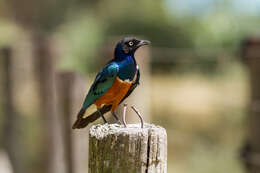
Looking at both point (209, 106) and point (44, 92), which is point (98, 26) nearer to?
point (209, 106)

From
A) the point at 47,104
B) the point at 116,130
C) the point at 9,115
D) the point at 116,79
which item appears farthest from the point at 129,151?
the point at 9,115

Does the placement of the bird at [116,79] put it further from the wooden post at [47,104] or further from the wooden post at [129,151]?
the wooden post at [47,104]

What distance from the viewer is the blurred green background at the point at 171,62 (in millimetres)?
6332

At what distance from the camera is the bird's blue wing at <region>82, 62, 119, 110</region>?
301 centimetres

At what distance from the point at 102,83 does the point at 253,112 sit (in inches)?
84.9

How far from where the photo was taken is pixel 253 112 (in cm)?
476

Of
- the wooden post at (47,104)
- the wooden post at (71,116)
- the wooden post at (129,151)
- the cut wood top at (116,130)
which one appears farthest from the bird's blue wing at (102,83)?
the wooden post at (47,104)

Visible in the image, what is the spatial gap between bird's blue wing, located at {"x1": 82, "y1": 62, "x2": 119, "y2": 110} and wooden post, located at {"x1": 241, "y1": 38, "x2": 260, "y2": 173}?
209 cm

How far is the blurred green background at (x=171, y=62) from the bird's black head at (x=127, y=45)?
62.4 inches

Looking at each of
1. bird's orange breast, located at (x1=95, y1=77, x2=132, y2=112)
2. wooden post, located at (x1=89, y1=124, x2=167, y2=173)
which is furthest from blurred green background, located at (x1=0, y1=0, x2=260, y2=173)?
wooden post, located at (x1=89, y1=124, x2=167, y2=173)

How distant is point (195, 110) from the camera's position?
30.1 feet

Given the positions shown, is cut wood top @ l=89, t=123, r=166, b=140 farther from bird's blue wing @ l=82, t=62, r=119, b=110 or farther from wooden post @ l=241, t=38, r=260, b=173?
wooden post @ l=241, t=38, r=260, b=173

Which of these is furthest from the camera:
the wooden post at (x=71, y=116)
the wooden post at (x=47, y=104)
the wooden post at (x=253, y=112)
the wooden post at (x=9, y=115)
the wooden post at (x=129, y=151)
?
the wooden post at (x=9, y=115)

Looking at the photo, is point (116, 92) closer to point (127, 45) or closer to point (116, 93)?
point (116, 93)
